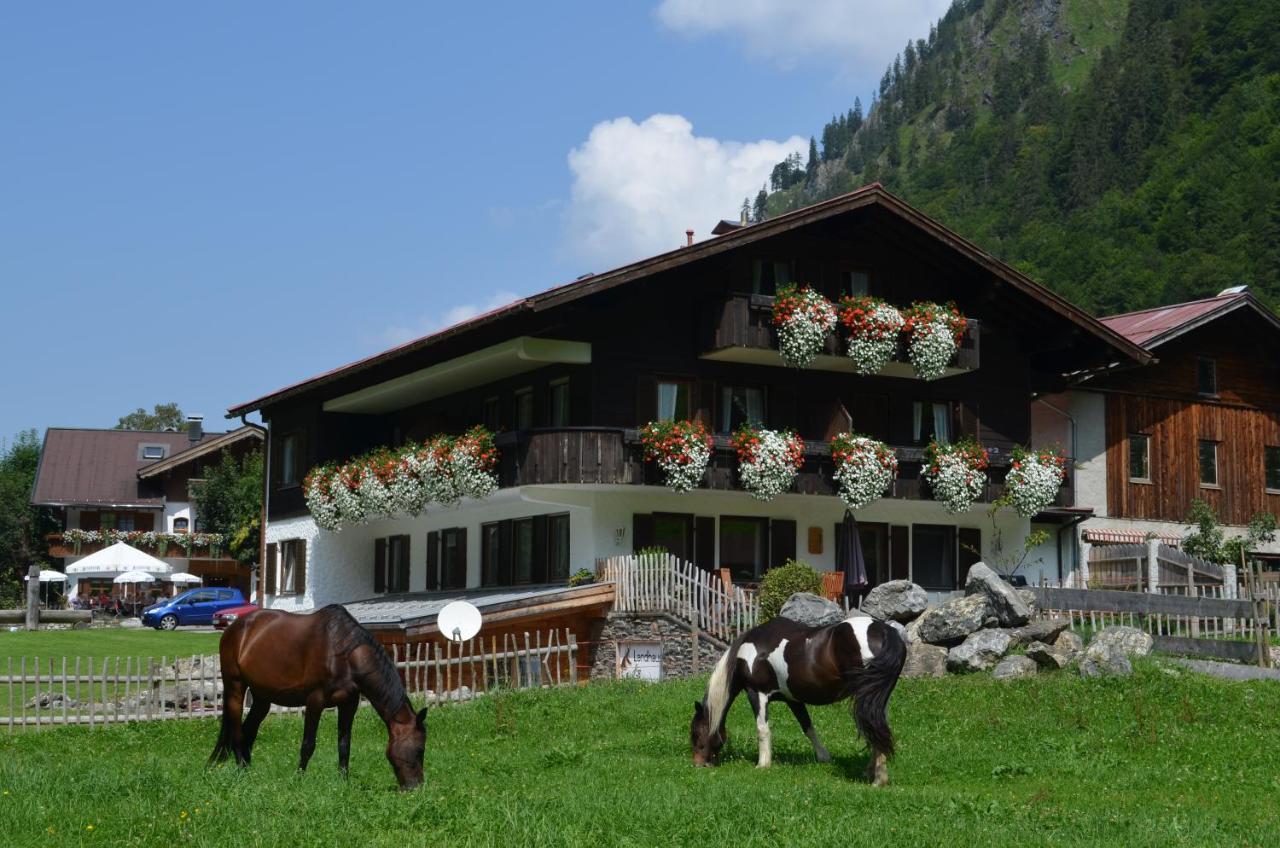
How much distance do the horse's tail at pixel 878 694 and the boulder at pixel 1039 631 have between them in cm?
917

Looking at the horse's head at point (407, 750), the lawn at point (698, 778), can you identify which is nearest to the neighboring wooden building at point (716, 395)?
the lawn at point (698, 778)

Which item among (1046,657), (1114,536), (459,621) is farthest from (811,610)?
(1114,536)

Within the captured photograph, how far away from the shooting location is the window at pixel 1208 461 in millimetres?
42750

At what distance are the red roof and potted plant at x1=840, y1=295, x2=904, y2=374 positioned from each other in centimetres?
975

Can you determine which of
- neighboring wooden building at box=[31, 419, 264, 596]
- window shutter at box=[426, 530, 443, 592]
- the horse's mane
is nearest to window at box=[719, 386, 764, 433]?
window shutter at box=[426, 530, 443, 592]

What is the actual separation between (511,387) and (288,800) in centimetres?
2288

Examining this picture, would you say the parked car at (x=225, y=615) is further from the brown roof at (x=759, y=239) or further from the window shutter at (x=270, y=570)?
the brown roof at (x=759, y=239)

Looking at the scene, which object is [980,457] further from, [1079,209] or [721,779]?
[1079,209]

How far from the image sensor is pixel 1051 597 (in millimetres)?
28016

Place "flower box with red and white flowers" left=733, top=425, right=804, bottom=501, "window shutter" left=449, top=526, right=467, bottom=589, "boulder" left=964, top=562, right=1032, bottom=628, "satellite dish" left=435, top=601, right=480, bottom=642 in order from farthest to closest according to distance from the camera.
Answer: "window shutter" left=449, top=526, right=467, bottom=589 → "flower box with red and white flowers" left=733, top=425, right=804, bottom=501 → "satellite dish" left=435, top=601, right=480, bottom=642 → "boulder" left=964, top=562, right=1032, bottom=628

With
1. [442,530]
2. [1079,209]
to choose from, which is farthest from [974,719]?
[1079,209]

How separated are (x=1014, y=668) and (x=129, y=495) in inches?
2358

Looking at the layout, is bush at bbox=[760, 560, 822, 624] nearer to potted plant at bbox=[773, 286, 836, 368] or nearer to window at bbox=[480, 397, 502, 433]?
potted plant at bbox=[773, 286, 836, 368]

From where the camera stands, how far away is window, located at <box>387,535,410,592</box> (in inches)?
1592
